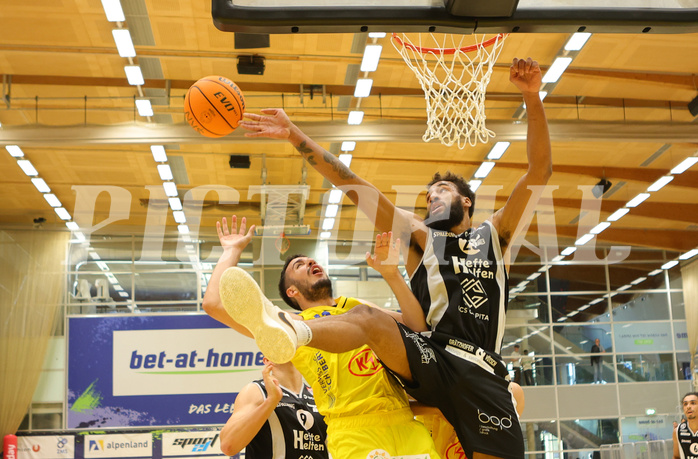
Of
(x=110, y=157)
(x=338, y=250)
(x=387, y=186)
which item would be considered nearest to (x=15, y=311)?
(x=110, y=157)

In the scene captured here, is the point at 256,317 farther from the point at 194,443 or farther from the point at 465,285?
the point at 194,443

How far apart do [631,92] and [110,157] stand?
10480mm

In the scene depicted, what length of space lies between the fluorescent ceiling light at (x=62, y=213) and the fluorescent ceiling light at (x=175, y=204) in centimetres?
288

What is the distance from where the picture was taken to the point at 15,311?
19.6 meters

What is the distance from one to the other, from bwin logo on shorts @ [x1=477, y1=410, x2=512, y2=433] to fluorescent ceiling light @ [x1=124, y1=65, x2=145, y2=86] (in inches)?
381

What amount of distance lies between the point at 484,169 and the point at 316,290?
461 inches

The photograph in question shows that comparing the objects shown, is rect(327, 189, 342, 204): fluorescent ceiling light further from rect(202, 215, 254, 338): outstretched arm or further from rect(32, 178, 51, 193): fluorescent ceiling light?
rect(202, 215, 254, 338): outstretched arm

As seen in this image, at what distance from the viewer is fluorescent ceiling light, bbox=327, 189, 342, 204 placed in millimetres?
17789

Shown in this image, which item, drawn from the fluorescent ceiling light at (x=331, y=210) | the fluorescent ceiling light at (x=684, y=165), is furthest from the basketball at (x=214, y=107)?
the fluorescent ceiling light at (x=331, y=210)

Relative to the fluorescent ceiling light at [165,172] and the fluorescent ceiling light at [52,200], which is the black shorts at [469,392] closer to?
the fluorescent ceiling light at [165,172]

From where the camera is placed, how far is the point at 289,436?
515cm

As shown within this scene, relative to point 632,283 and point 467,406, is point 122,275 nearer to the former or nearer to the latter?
point 632,283

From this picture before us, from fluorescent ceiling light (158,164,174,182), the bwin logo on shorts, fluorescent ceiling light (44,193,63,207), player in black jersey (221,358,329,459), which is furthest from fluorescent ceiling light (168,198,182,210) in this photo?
the bwin logo on shorts

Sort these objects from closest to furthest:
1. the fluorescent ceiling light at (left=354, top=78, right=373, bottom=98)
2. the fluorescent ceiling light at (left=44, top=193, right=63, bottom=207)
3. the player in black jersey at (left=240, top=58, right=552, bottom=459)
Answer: the player in black jersey at (left=240, top=58, right=552, bottom=459) < the fluorescent ceiling light at (left=354, top=78, right=373, bottom=98) < the fluorescent ceiling light at (left=44, top=193, right=63, bottom=207)
